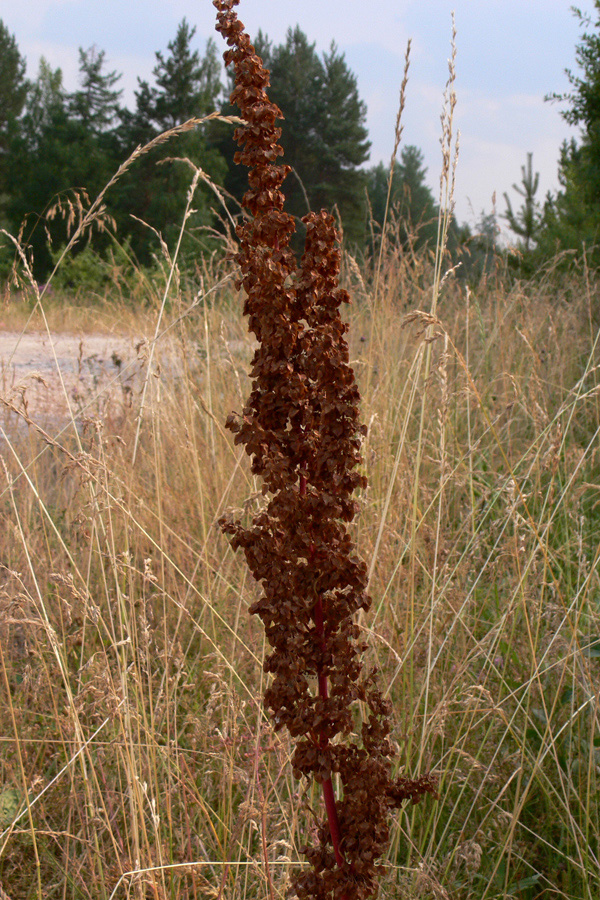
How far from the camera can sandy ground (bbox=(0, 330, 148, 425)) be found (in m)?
2.20

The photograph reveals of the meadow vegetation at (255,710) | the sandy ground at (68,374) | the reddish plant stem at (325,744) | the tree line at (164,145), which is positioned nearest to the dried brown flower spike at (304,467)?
the reddish plant stem at (325,744)

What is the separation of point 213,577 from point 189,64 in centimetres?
3421

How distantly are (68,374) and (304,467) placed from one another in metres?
5.14

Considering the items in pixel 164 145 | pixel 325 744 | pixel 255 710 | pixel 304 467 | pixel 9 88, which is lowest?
pixel 255 710

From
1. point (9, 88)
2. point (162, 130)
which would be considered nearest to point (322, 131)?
point (162, 130)

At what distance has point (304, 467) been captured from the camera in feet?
3.22

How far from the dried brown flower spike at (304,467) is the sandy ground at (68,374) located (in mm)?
828

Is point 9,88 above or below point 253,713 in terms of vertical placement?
above

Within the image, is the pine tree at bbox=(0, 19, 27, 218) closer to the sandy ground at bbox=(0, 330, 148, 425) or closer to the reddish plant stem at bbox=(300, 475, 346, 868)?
the sandy ground at bbox=(0, 330, 148, 425)

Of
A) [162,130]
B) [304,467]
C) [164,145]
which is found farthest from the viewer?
[162,130]

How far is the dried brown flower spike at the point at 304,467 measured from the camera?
0.91 m

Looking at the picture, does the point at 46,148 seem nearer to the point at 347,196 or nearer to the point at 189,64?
the point at 189,64

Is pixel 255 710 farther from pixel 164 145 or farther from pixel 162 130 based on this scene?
pixel 162 130

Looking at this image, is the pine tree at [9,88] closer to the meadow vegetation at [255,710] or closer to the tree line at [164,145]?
the tree line at [164,145]
